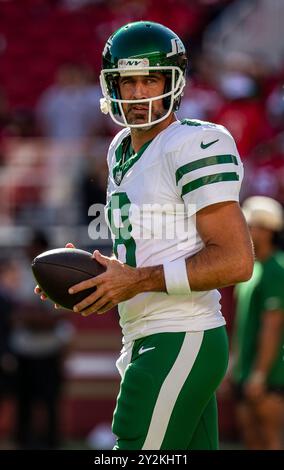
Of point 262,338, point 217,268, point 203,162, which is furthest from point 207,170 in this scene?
point 262,338

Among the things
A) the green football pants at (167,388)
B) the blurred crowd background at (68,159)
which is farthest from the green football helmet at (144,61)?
the blurred crowd background at (68,159)

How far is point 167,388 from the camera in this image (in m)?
3.37

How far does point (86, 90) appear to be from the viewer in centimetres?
954

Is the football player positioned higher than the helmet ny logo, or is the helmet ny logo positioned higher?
the helmet ny logo

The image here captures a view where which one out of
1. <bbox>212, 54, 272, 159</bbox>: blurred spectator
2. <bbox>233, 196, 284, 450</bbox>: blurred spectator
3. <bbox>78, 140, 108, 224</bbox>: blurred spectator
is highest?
<bbox>212, 54, 272, 159</bbox>: blurred spectator

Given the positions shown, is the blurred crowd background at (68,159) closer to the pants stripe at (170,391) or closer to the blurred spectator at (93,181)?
the blurred spectator at (93,181)

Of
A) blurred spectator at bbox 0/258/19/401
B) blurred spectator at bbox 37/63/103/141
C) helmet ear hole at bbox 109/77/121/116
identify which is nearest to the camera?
helmet ear hole at bbox 109/77/121/116

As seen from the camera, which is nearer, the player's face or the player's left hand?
the player's left hand

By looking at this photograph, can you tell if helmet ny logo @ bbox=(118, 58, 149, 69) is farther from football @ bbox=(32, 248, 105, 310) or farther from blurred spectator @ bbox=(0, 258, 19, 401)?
blurred spectator @ bbox=(0, 258, 19, 401)

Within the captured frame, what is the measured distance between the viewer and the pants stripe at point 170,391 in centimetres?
336

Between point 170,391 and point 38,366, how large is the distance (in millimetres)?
5105

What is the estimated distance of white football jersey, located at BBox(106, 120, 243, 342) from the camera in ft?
10.9

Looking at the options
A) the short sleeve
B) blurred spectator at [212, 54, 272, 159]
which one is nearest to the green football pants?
the short sleeve

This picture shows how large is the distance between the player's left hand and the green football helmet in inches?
20.1
